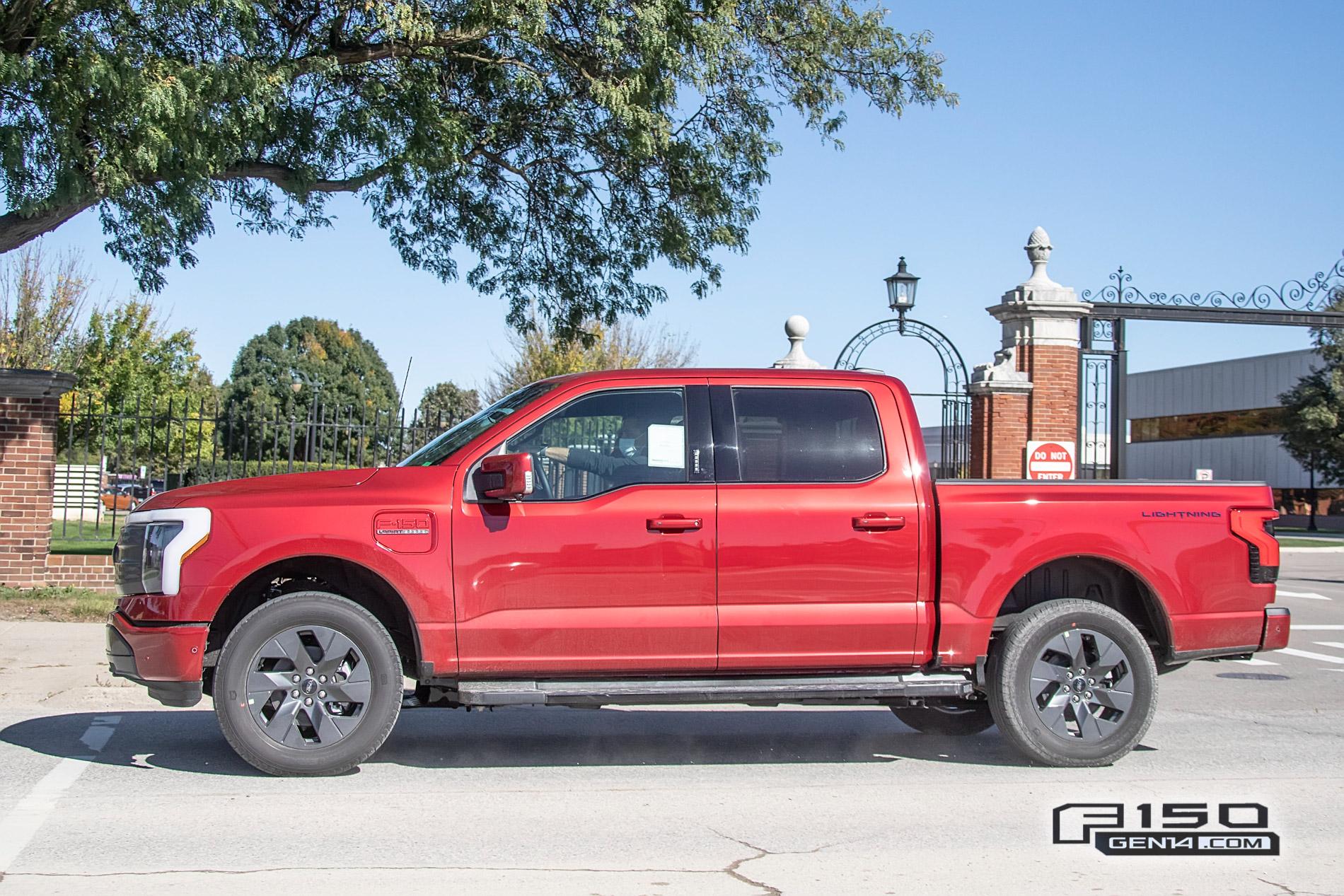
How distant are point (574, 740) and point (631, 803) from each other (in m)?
1.57

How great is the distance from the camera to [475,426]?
6.48m

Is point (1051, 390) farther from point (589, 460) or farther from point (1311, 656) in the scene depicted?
point (589, 460)

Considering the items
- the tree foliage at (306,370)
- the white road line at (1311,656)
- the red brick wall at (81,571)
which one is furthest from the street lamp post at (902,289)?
the tree foliage at (306,370)

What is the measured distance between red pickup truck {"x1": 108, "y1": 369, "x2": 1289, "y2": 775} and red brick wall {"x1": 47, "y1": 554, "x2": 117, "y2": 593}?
7.85 meters

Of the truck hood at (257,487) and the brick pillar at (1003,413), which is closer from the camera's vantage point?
the truck hood at (257,487)

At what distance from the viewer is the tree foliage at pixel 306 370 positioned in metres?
57.7

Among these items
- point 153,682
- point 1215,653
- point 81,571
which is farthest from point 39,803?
point 81,571

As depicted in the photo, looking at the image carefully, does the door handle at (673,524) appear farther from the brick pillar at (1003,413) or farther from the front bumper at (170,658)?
the brick pillar at (1003,413)

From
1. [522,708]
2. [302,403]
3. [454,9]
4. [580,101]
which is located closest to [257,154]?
[454,9]

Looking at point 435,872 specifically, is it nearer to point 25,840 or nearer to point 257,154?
point 25,840

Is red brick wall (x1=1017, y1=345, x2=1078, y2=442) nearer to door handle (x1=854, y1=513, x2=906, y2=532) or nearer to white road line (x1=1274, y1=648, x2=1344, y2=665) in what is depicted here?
white road line (x1=1274, y1=648, x2=1344, y2=665)

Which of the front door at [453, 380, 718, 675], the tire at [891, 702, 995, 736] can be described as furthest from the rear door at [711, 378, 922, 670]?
the tire at [891, 702, 995, 736]

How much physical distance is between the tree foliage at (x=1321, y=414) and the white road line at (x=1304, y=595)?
26.2 m

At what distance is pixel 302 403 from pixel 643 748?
54.3 metres
